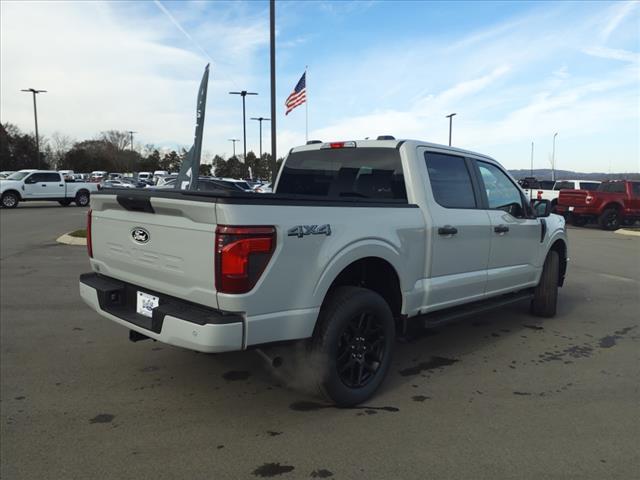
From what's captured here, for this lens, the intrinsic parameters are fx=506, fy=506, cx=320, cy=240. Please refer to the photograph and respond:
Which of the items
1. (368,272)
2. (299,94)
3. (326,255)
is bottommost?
(368,272)

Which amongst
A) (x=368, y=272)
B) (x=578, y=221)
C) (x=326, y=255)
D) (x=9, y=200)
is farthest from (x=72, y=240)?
(x=578, y=221)

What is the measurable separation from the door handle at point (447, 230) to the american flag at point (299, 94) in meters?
13.1

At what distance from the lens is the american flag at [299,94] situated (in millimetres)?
16375

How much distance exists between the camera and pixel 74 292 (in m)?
6.98

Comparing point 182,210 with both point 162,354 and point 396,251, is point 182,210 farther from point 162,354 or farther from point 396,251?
point 162,354

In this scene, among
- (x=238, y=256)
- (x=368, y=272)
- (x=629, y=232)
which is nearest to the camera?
(x=238, y=256)

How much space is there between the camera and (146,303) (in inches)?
133

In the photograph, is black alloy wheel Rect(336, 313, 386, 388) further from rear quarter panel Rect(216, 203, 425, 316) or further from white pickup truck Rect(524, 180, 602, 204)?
white pickup truck Rect(524, 180, 602, 204)

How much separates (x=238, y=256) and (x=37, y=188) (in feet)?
90.0

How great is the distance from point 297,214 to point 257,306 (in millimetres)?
598

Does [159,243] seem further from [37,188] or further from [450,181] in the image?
[37,188]

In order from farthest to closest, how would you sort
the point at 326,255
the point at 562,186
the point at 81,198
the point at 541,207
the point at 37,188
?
the point at 81,198
the point at 37,188
the point at 562,186
the point at 541,207
the point at 326,255

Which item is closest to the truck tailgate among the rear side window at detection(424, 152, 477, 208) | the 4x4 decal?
the 4x4 decal

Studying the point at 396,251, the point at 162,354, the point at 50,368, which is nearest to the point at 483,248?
the point at 396,251
